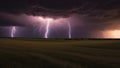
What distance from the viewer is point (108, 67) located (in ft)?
51.3

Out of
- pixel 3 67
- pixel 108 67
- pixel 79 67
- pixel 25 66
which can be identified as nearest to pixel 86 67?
pixel 79 67

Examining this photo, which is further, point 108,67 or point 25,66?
point 108,67

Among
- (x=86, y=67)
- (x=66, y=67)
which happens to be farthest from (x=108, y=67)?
(x=66, y=67)

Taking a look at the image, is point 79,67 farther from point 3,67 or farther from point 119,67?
point 3,67

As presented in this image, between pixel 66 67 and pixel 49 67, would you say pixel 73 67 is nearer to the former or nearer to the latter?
pixel 66 67

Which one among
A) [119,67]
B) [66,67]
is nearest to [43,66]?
[66,67]

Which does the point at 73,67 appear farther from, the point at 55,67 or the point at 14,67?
the point at 14,67

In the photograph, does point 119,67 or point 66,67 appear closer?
point 66,67

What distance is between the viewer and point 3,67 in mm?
14062

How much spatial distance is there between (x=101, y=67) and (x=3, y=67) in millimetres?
6252

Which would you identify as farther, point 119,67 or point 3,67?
point 119,67

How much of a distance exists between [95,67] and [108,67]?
0.98m

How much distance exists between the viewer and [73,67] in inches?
575

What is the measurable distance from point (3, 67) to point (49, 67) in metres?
2.77
